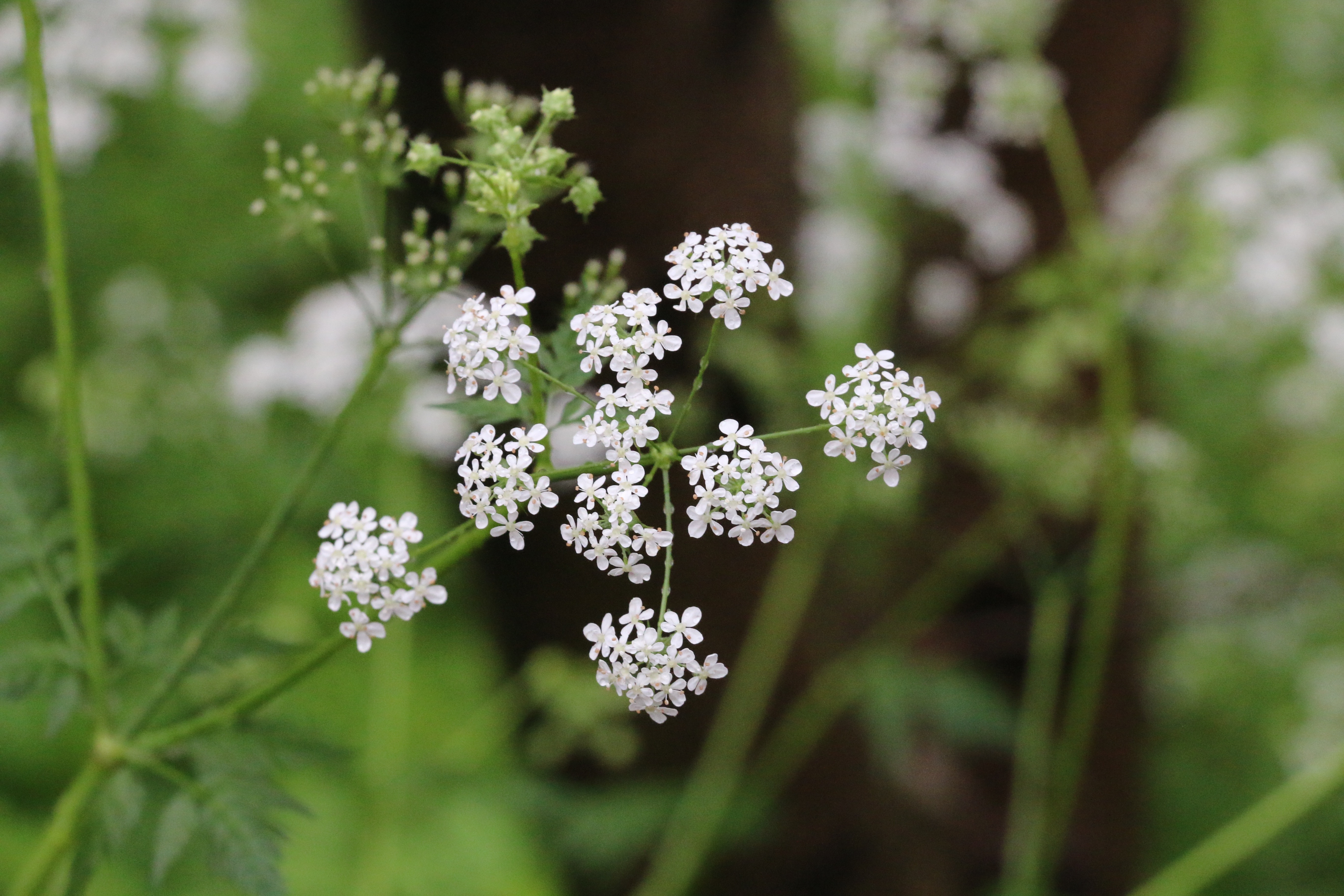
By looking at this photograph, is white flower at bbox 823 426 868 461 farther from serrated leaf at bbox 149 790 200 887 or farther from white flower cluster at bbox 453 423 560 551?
serrated leaf at bbox 149 790 200 887

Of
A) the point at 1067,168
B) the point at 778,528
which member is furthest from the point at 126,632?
the point at 1067,168

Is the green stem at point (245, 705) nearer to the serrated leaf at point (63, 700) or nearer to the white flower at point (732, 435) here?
the serrated leaf at point (63, 700)

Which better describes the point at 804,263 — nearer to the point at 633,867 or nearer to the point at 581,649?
the point at 581,649

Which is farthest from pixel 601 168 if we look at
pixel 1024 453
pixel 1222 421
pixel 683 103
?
pixel 1222 421

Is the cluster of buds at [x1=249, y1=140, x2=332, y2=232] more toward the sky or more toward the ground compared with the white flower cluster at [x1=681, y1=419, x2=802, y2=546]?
more toward the sky

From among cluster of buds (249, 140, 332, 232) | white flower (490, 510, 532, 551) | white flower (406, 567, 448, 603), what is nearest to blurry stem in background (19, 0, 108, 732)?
cluster of buds (249, 140, 332, 232)

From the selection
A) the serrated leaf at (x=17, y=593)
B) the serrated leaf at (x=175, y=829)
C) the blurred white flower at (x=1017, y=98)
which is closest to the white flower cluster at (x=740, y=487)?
the serrated leaf at (x=175, y=829)

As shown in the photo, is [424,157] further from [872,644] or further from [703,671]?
[872,644]

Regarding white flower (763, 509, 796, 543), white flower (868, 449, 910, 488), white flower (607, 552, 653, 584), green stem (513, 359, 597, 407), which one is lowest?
white flower (607, 552, 653, 584)
